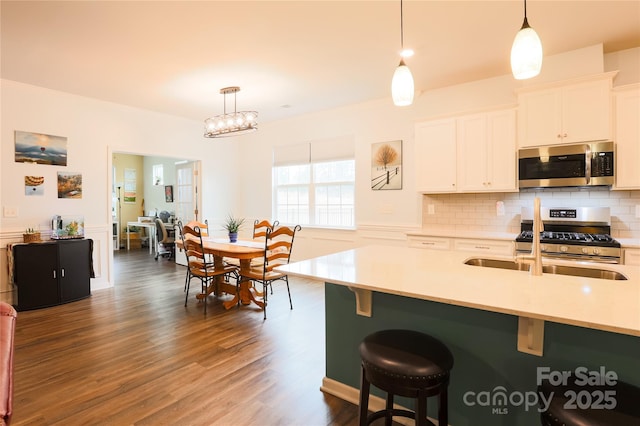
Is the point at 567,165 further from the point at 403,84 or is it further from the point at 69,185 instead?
the point at 69,185

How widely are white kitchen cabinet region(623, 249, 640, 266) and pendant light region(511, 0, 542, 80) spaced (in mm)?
2209

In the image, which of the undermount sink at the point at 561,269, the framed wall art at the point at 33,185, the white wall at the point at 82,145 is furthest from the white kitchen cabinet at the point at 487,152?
the framed wall art at the point at 33,185

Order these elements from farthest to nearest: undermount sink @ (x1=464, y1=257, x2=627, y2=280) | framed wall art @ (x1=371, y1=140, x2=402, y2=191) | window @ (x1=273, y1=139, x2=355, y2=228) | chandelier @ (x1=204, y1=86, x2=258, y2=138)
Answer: window @ (x1=273, y1=139, x2=355, y2=228) → framed wall art @ (x1=371, y1=140, x2=402, y2=191) → chandelier @ (x1=204, y1=86, x2=258, y2=138) → undermount sink @ (x1=464, y1=257, x2=627, y2=280)

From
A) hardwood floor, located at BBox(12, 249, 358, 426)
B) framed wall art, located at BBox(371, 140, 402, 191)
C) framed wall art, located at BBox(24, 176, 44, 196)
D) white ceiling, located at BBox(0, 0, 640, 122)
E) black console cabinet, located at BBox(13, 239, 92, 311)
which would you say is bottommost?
hardwood floor, located at BBox(12, 249, 358, 426)

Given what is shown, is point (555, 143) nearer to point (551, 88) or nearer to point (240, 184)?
point (551, 88)

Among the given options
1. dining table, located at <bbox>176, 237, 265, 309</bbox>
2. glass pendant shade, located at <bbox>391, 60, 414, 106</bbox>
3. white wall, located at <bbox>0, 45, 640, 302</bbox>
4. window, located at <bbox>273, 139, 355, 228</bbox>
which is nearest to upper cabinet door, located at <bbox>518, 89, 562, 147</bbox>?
white wall, located at <bbox>0, 45, 640, 302</bbox>

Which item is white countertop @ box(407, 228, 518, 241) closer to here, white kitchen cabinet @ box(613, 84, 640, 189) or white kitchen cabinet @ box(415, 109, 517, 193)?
white kitchen cabinet @ box(415, 109, 517, 193)

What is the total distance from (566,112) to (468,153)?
94cm

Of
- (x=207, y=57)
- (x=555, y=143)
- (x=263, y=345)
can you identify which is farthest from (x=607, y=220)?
(x=207, y=57)

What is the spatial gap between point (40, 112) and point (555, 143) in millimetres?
5860

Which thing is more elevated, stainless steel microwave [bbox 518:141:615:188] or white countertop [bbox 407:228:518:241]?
stainless steel microwave [bbox 518:141:615:188]

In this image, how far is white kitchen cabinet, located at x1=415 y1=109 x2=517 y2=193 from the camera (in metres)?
3.54

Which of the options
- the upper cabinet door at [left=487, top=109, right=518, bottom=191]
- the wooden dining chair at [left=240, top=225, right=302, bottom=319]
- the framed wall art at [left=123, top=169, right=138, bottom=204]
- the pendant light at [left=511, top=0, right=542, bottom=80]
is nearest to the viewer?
the pendant light at [left=511, top=0, right=542, bottom=80]

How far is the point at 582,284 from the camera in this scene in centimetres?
150
